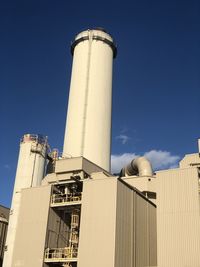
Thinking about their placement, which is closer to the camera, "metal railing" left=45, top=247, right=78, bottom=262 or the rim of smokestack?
"metal railing" left=45, top=247, right=78, bottom=262

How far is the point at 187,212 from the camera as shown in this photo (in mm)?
29828

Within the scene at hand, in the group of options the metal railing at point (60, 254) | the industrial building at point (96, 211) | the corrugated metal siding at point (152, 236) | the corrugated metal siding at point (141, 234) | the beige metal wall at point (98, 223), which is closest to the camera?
the beige metal wall at point (98, 223)

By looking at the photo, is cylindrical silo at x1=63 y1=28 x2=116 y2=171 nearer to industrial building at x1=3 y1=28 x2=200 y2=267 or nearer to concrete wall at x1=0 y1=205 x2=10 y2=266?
industrial building at x1=3 y1=28 x2=200 y2=267

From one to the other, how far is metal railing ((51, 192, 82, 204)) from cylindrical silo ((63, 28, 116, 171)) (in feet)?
24.8

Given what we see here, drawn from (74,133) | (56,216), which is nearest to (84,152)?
(74,133)

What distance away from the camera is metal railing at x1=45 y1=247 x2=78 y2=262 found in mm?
30436

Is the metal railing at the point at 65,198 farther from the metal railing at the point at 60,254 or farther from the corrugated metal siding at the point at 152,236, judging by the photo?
the corrugated metal siding at the point at 152,236

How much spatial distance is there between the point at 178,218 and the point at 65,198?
10.2m

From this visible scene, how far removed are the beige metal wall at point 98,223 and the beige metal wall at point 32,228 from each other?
12.9ft

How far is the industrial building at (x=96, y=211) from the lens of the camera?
28.9 metres

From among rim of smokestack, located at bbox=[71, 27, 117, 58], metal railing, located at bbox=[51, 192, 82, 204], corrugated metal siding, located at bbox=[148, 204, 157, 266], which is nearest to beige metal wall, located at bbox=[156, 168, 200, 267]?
corrugated metal siding, located at bbox=[148, 204, 157, 266]

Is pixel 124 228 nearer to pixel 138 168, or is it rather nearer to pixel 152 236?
pixel 152 236

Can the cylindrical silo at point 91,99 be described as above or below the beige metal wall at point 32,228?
above

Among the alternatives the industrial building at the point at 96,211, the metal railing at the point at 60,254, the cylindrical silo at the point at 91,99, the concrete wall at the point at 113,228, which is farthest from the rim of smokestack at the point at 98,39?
the metal railing at the point at 60,254
